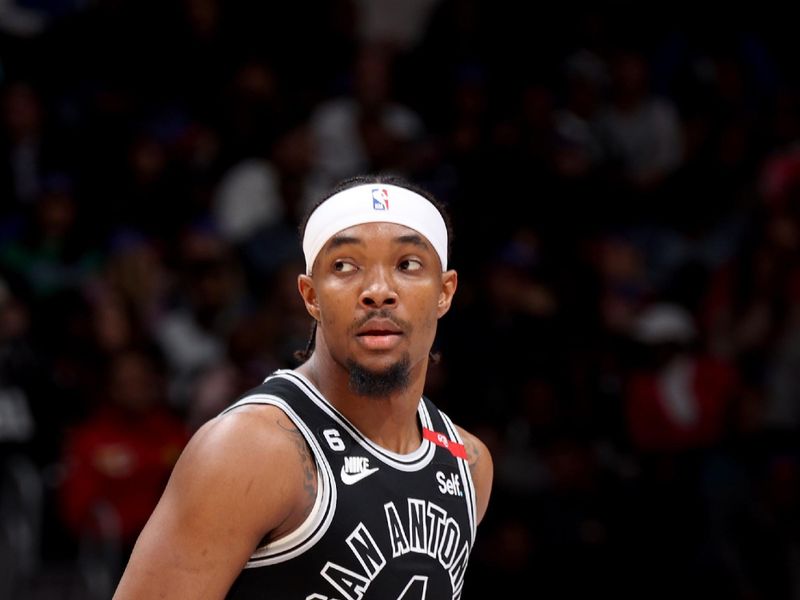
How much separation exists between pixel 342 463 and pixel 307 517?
20 cm

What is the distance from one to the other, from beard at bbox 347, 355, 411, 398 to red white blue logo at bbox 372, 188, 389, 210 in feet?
1.22

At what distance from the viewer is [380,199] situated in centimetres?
344

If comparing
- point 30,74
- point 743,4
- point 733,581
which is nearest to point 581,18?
point 743,4

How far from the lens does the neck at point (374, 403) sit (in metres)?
3.47

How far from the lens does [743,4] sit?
11.2 metres

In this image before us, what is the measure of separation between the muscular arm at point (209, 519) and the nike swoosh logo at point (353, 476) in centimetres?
22

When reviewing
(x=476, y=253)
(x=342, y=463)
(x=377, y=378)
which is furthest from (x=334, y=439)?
(x=476, y=253)

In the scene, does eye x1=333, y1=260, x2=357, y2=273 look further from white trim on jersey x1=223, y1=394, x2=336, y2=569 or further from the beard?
white trim on jersey x1=223, y1=394, x2=336, y2=569

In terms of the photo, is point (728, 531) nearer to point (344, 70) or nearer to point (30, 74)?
point (344, 70)

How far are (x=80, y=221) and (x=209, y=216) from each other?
87 cm

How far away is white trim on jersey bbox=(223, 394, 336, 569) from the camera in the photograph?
313 centimetres

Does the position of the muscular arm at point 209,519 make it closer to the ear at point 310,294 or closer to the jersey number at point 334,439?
the jersey number at point 334,439

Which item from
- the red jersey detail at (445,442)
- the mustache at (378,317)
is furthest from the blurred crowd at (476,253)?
the mustache at (378,317)

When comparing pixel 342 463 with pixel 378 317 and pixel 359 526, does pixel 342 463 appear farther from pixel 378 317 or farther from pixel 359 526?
pixel 378 317
